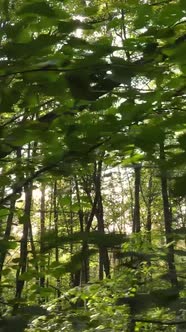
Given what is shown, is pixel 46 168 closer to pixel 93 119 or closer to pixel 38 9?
pixel 93 119

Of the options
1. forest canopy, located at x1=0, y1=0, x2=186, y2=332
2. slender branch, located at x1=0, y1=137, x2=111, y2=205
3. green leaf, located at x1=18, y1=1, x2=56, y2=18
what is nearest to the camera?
forest canopy, located at x1=0, y1=0, x2=186, y2=332

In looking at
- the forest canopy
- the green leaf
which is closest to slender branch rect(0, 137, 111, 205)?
the forest canopy

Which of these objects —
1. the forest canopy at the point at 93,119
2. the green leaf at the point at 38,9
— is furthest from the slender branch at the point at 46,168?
the green leaf at the point at 38,9

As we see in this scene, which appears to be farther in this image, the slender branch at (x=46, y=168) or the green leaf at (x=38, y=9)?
the slender branch at (x=46, y=168)

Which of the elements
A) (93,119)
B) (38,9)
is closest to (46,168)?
(93,119)

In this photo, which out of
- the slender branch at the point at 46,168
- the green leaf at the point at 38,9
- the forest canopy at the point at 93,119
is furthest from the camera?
the slender branch at the point at 46,168

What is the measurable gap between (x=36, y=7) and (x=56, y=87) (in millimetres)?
192

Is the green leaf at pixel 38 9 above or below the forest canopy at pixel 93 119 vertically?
above

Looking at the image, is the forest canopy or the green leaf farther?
the green leaf

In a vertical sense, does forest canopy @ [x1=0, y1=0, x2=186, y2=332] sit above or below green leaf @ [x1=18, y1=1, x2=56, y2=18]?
below

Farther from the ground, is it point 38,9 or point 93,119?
point 38,9

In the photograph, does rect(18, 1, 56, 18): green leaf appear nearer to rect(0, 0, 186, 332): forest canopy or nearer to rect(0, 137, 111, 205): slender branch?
rect(0, 0, 186, 332): forest canopy

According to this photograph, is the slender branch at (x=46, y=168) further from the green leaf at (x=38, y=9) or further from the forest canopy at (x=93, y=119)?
the green leaf at (x=38, y=9)

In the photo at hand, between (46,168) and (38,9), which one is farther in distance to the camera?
(46,168)
